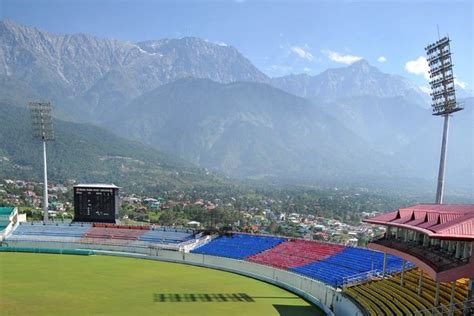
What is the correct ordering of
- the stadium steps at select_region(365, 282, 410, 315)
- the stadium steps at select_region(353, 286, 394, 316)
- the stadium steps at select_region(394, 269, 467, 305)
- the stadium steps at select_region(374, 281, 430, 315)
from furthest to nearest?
the stadium steps at select_region(353, 286, 394, 316) → the stadium steps at select_region(365, 282, 410, 315) → the stadium steps at select_region(374, 281, 430, 315) → the stadium steps at select_region(394, 269, 467, 305)

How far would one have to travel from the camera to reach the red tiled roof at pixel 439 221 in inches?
627

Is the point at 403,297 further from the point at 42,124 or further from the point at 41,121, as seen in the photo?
the point at 41,121

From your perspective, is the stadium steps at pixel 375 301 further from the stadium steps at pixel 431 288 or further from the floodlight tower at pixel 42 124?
the floodlight tower at pixel 42 124

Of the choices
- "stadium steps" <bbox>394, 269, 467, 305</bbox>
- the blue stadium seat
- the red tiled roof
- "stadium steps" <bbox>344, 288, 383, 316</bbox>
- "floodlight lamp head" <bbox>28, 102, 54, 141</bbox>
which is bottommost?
the blue stadium seat

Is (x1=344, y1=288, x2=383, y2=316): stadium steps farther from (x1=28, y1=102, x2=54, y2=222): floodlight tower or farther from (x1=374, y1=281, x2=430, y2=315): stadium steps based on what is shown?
(x1=28, y1=102, x2=54, y2=222): floodlight tower

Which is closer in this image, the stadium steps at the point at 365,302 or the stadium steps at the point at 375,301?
the stadium steps at the point at 375,301

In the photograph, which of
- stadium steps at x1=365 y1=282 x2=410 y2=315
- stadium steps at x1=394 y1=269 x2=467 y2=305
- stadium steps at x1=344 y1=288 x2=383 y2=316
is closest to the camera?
stadium steps at x1=394 y1=269 x2=467 y2=305

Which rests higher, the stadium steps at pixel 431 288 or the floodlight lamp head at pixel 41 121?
the floodlight lamp head at pixel 41 121

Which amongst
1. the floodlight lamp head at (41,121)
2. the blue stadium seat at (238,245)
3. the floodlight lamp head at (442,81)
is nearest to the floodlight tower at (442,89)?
the floodlight lamp head at (442,81)

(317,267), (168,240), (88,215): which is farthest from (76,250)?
(317,267)

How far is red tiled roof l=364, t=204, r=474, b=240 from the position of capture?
52.3 feet

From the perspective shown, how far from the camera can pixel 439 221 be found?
18656 mm

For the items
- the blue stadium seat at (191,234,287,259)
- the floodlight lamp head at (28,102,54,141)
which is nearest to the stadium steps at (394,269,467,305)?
the blue stadium seat at (191,234,287,259)

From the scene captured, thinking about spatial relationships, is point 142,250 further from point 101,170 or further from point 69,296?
point 101,170
